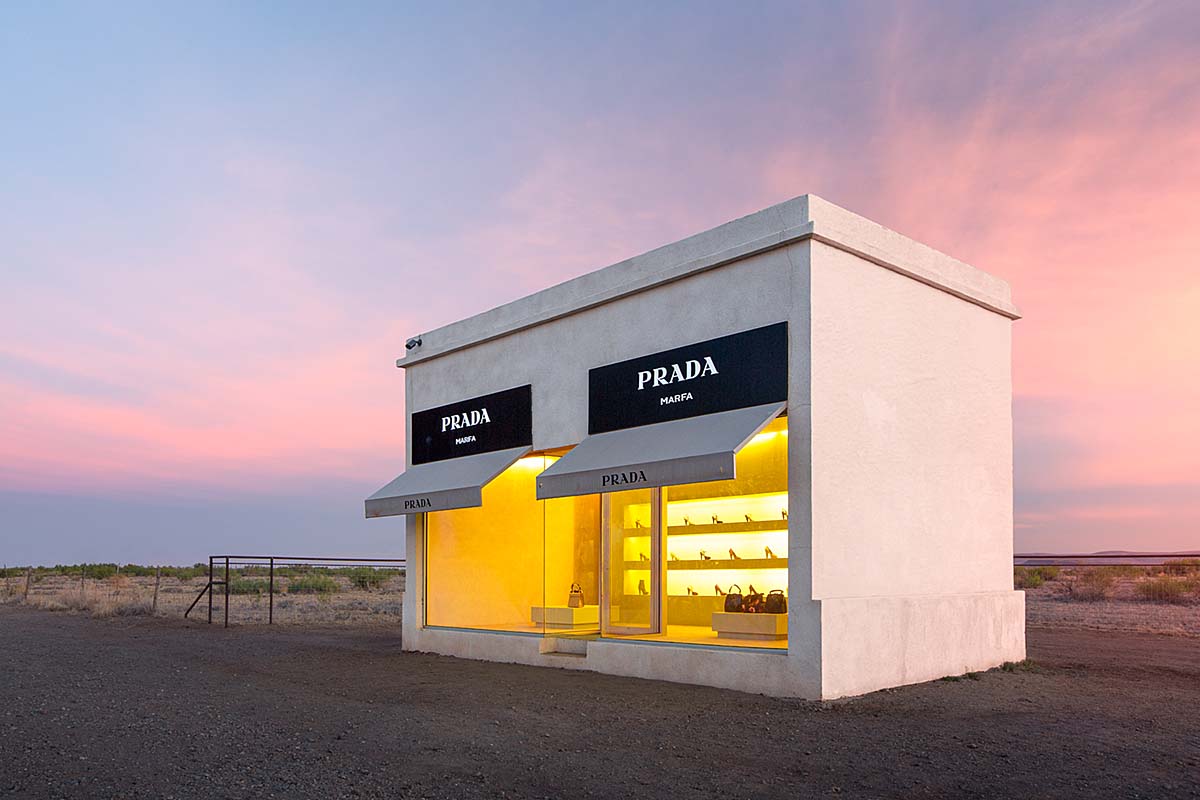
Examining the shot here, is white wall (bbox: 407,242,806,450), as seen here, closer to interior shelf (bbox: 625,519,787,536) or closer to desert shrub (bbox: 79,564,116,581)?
interior shelf (bbox: 625,519,787,536)

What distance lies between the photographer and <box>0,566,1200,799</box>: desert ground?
6.05 metres

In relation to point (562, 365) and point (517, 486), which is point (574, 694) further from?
point (517, 486)

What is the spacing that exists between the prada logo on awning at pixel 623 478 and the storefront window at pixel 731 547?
131cm

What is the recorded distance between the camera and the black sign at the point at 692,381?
979 cm

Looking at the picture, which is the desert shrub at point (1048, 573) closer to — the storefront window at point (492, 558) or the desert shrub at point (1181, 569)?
the desert shrub at point (1181, 569)

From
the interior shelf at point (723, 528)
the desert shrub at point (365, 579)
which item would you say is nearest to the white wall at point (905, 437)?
the interior shelf at point (723, 528)

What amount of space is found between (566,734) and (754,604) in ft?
11.4

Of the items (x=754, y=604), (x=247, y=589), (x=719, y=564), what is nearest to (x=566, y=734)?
(x=754, y=604)

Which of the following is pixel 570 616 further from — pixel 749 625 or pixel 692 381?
pixel 692 381

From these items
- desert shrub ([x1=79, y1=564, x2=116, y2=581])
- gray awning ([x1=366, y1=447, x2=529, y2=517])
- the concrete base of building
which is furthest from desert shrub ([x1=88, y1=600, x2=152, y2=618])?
desert shrub ([x1=79, y1=564, x2=116, y2=581])

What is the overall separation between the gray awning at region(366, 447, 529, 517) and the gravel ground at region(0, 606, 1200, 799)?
216 cm

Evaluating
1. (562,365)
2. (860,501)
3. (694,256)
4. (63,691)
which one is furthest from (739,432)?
(63,691)

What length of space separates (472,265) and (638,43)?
19.6 ft

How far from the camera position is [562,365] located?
12.5 metres
